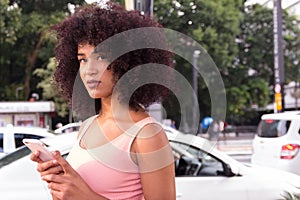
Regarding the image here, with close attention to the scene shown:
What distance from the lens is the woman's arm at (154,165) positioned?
4.25 feet

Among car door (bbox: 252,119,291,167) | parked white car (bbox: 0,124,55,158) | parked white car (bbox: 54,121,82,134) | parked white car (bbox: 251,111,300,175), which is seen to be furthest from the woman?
car door (bbox: 252,119,291,167)

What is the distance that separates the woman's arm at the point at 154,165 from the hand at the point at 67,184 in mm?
158

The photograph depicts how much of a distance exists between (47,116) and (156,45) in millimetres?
14435

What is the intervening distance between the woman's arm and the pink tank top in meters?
0.03

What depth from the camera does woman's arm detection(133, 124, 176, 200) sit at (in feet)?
4.25

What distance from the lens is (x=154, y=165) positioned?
1.30 metres

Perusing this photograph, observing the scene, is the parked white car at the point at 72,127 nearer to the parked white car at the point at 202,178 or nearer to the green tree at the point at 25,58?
the parked white car at the point at 202,178

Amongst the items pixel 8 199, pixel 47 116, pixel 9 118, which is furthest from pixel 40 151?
pixel 47 116

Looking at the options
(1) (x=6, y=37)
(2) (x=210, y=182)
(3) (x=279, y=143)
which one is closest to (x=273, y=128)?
(3) (x=279, y=143)

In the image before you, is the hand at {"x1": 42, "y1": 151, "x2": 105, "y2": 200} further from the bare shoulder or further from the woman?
the bare shoulder

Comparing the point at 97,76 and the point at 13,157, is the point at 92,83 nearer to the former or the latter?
the point at 97,76

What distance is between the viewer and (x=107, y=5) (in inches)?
62.5

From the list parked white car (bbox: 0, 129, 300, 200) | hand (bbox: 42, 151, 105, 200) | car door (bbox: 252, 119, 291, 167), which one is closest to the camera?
hand (bbox: 42, 151, 105, 200)

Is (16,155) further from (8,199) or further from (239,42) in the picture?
(239,42)
